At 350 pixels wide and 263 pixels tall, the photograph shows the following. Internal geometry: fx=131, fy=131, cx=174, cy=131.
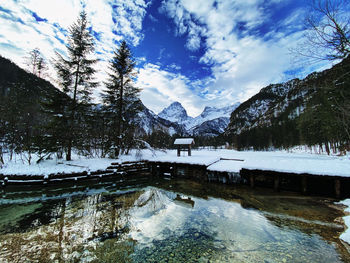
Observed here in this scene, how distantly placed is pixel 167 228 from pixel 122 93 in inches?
674

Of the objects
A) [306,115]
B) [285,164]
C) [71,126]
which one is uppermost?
[306,115]

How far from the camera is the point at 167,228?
16.3 feet

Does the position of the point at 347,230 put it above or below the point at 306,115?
below

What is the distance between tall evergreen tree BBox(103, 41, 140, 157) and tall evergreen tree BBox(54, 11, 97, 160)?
279cm

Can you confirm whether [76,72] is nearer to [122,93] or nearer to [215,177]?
[122,93]

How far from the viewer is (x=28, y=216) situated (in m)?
5.64

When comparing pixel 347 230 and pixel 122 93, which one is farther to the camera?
pixel 122 93

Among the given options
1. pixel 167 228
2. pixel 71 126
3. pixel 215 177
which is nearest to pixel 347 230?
pixel 167 228

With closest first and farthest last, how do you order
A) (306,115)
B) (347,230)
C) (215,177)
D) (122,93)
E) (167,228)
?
(347,230), (167,228), (215,177), (122,93), (306,115)

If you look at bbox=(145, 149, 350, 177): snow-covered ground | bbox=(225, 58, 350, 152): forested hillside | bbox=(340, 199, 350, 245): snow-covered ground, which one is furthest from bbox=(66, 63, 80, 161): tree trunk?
bbox=(340, 199, 350, 245): snow-covered ground

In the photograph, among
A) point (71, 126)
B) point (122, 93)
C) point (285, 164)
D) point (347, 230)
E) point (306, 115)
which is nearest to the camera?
point (347, 230)

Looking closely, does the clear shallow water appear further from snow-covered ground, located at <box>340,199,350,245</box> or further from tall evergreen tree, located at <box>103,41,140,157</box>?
tall evergreen tree, located at <box>103,41,140,157</box>

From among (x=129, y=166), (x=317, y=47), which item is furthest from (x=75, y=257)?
(x=317, y=47)

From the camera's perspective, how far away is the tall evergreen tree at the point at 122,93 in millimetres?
17156
